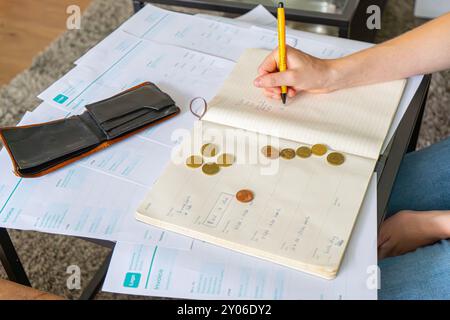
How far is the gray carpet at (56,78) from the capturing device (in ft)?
4.49

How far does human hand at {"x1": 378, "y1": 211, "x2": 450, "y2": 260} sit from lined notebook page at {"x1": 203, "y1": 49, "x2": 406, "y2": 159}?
0.52 feet

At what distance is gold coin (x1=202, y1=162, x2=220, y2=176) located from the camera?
77cm

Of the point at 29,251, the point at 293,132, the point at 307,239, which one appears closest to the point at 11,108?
the point at 29,251

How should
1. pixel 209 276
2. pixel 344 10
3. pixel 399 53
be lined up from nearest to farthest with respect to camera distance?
pixel 209 276, pixel 399 53, pixel 344 10

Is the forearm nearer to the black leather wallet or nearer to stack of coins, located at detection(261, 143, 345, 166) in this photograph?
stack of coins, located at detection(261, 143, 345, 166)

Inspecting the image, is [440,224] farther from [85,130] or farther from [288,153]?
[85,130]

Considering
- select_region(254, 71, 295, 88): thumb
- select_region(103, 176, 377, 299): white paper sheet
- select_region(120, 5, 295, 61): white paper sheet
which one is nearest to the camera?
select_region(103, 176, 377, 299): white paper sheet

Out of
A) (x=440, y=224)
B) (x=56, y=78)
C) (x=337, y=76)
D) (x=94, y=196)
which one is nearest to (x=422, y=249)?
(x=440, y=224)

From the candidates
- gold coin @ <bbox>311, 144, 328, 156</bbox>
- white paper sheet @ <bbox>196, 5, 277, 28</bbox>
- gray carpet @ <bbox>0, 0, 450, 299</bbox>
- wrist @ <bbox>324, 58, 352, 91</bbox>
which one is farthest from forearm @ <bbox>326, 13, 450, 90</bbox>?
gray carpet @ <bbox>0, 0, 450, 299</bbox>

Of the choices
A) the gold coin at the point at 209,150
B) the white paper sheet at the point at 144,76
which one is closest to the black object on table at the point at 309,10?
the white paper sheet at the point at 144,76

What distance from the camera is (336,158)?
781mm
